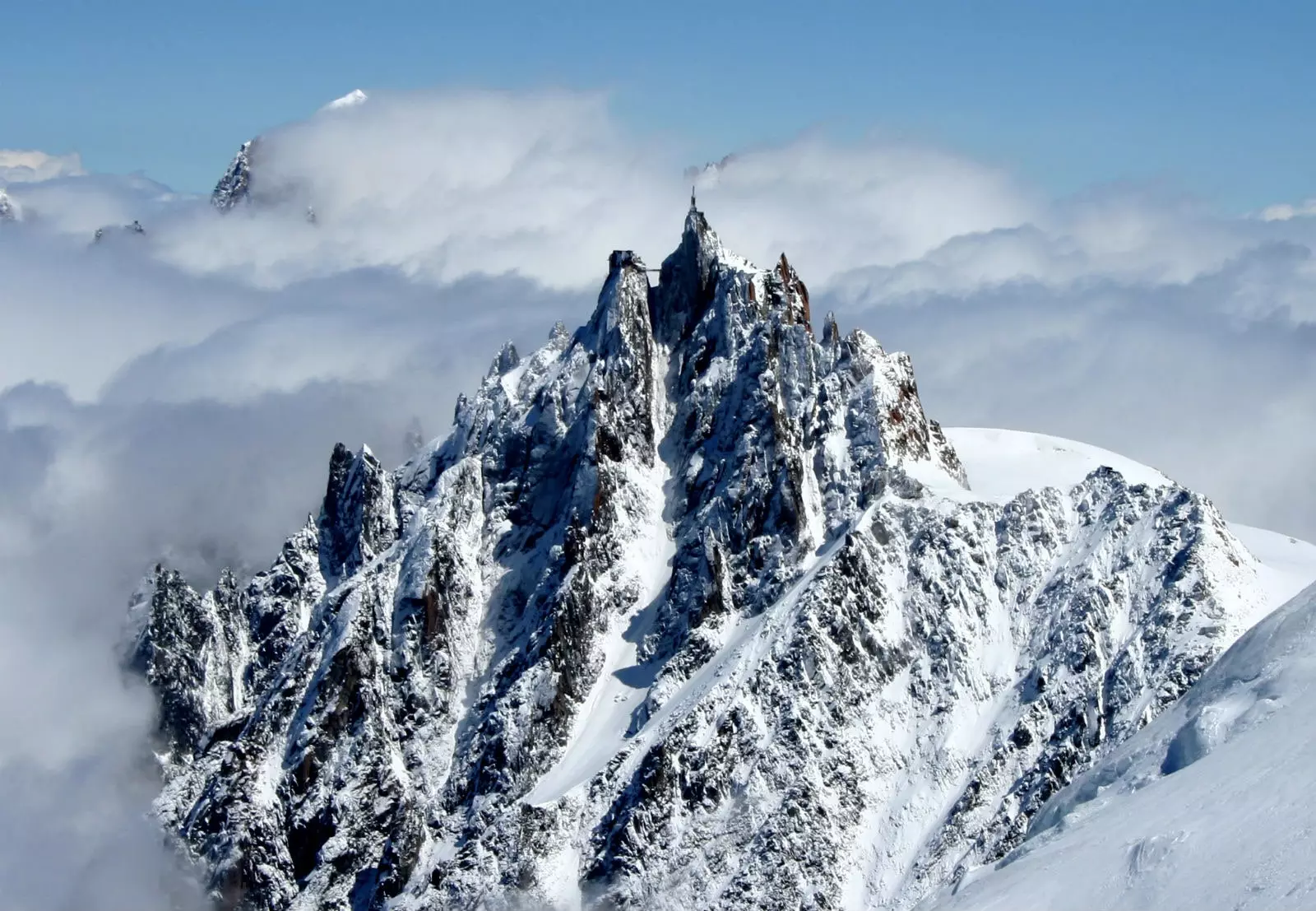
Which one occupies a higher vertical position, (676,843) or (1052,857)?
(676,843)

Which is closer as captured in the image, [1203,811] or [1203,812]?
[1203,812]

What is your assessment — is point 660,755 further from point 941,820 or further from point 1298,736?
point 1298,736

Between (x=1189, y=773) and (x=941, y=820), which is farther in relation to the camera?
(x=941, y=820)

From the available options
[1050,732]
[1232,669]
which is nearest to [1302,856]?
[1232,669]
